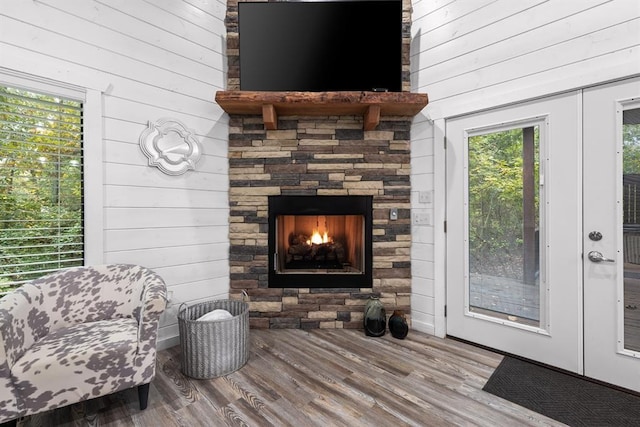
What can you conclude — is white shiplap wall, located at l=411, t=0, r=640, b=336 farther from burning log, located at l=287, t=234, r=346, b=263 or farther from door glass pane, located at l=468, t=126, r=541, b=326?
burning log, located at l=287, t=234, r=346, b=263

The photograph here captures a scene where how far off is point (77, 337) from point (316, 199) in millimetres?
1828

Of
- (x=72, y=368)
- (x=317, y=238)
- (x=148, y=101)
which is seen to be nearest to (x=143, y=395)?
(x=72, y=368)

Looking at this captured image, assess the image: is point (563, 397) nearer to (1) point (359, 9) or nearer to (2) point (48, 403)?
(2) point (48, 403)

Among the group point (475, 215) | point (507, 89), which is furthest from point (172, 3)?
point (475, 215)

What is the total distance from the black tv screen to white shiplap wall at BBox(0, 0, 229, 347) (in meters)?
0.49

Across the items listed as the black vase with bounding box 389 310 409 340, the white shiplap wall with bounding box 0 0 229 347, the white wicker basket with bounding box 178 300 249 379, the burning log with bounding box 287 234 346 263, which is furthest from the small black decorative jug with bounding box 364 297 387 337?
the white shiplap wall with bounding box 0 0 229 347

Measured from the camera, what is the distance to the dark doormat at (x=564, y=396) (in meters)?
1.51

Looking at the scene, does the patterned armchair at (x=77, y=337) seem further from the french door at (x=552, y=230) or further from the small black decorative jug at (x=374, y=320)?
the french door at (x=552, y=230)

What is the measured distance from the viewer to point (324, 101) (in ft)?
7.32

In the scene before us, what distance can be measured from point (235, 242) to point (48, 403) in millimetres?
1529

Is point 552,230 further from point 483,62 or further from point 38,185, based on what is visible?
point 38,185

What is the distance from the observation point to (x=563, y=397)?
5.49 ft

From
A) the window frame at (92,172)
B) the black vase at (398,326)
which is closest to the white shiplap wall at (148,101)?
the window frame at (92,172)

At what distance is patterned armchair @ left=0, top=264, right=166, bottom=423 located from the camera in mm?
1314
